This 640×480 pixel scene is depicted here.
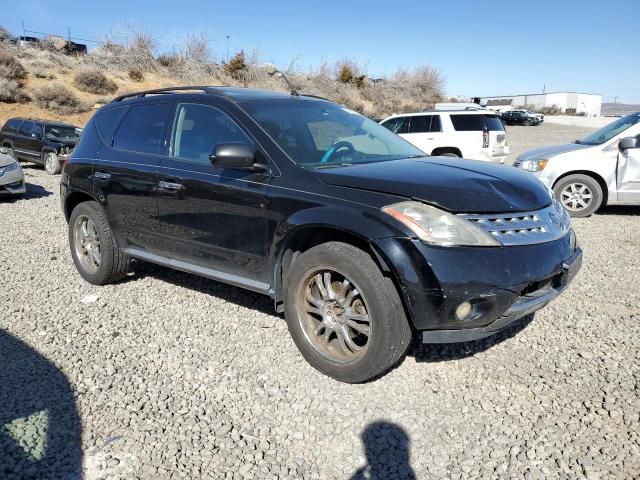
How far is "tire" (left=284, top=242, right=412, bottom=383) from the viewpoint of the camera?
2945 millimetres

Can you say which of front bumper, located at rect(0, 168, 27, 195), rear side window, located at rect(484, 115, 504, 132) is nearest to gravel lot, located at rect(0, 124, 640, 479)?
front bumper, located at rect(0, 168, 27, 195)

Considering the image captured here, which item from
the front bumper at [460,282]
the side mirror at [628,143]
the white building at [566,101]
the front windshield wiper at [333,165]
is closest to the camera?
the front bumper at [460,282]

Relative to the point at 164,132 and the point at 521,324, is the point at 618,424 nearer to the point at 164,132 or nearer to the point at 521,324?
the point at 521,324

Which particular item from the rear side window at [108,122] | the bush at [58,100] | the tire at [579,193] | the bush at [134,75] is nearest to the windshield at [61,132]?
the rear side window at [108,122]

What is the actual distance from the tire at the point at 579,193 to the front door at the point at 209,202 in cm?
647

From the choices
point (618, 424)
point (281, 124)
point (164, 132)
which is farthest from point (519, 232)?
point (164, 132)

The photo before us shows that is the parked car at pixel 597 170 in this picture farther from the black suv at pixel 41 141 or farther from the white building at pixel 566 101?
the white building at pixel 566 101

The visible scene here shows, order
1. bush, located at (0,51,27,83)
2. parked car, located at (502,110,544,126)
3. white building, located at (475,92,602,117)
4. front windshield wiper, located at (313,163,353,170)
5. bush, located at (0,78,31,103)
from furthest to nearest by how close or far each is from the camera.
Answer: white building, located at (475,92,602,117), parked car, located at (502,110,544,126), bush, located at (0,51,27,83), bush, located at (0,78,31,103), front windshield wiper, located at (313,163,353,170)

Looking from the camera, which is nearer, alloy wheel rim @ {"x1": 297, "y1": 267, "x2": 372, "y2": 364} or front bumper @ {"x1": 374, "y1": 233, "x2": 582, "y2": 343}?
front bumper @ {"x1": 374, "y1": 233, "x2": 582, "y2": 343}

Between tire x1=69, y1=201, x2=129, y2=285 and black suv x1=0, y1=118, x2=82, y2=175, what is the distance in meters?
10.9

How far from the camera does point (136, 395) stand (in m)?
3.14

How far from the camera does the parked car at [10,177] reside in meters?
10.1

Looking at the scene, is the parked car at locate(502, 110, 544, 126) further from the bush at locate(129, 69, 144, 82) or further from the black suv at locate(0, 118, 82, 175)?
the black suv at locate(0, 118, 82, 175)

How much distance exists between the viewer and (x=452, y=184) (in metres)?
3.13
